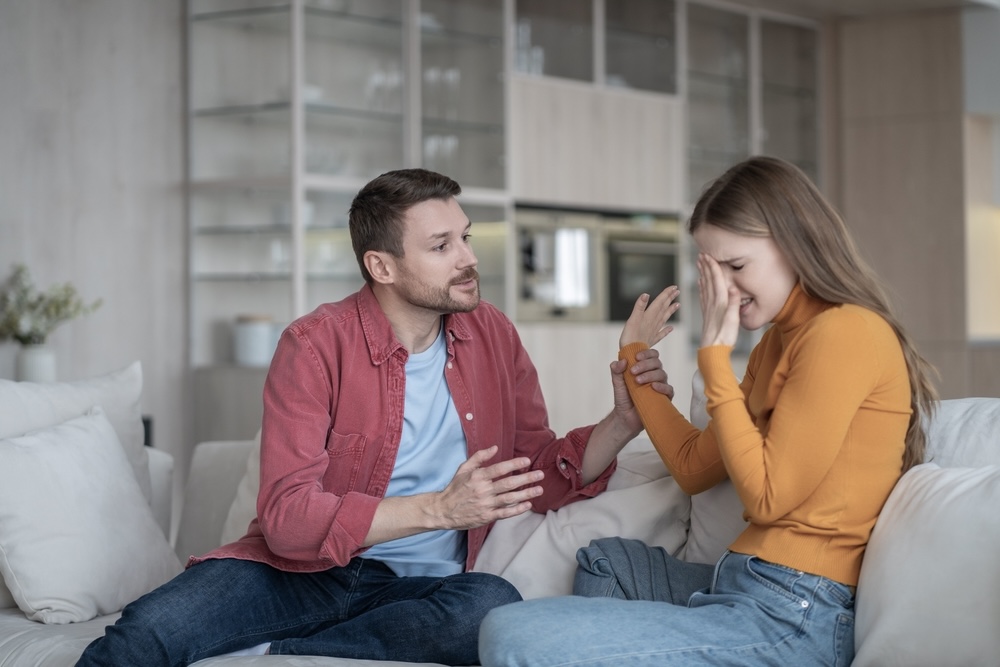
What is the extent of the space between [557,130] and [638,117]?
1.86ft

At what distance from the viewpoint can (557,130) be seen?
588 cm

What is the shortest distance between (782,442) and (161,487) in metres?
1.73

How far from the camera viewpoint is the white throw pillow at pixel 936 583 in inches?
65.0

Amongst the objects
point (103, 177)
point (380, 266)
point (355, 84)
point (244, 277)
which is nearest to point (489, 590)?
point (380, 266)

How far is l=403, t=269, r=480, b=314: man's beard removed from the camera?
225 centimetres

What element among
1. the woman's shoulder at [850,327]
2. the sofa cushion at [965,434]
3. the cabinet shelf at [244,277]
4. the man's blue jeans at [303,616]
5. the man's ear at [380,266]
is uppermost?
the cabinet shelf at [244,277]

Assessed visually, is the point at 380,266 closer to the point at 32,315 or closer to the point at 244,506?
the point at 244,506

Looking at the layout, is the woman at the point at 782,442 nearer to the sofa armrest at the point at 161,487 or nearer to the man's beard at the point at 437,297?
the man's beard at the point at 437,297

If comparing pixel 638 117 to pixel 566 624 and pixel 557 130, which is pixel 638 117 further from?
pixel 566 624

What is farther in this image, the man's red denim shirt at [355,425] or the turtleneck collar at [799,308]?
the man's red denim shirt at [355,425]

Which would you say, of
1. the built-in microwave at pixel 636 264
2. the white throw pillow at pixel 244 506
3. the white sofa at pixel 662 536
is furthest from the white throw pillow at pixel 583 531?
the built-in microwave at pixel 636 264

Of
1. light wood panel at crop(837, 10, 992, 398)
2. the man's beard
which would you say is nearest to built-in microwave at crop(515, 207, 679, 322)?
light wood panel at crop(837, 10, 992, 398)

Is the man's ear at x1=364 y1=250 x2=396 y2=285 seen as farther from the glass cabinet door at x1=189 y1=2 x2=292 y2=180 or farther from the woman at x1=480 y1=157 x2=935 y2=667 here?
the glass cabinet door at x1=189 y1=2 x2=292 y2=180

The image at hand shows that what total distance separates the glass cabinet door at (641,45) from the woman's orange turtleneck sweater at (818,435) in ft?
14.9
